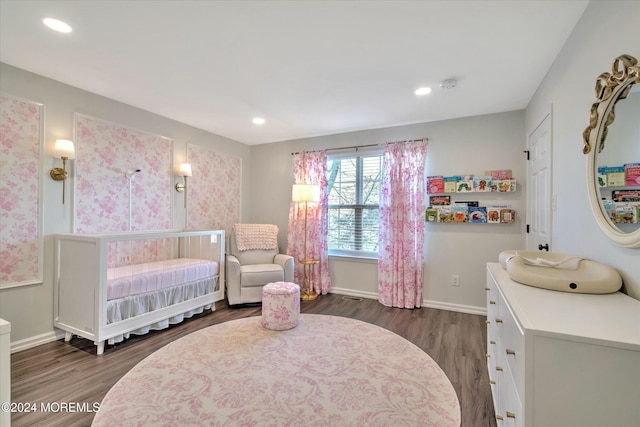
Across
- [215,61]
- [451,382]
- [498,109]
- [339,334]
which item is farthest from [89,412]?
[498,109]

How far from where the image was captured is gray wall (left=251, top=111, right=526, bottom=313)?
3.17 meters

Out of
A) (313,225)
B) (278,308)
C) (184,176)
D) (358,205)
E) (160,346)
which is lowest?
(160,346)

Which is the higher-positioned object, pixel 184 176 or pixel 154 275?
pixel 184 176

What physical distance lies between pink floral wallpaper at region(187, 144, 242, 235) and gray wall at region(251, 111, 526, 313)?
1815 mm

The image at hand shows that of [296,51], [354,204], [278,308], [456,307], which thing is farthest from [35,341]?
[456,307]

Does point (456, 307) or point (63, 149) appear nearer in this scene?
point (63, 149)

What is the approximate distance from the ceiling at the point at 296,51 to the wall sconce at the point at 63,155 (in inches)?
23.1

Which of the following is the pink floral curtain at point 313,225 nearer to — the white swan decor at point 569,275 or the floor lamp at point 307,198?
the floor lamp at point 307,198

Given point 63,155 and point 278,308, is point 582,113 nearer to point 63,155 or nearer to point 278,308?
point 278,308

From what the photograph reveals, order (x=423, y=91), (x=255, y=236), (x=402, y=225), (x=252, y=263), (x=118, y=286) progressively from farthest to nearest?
(x=255, y=236) → (x=252, y=263) → (x=402, y=225) → (x=423, y=91) → (x=118, y=286)

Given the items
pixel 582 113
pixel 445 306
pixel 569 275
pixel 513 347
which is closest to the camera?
pixel 513 347

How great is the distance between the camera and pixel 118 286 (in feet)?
8.09

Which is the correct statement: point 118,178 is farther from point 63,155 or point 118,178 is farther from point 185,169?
point 185,169

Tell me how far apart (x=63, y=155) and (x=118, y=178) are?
562 mm
